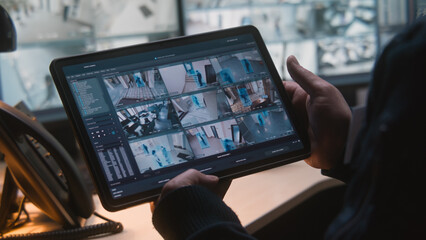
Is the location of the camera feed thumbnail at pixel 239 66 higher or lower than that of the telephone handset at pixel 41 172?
higher

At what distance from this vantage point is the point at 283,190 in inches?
46.0

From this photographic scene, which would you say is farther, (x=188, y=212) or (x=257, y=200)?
(x=257, y=200)

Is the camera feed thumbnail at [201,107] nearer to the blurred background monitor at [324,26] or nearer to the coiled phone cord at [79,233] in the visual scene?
the coiled phone cord at [79,233]

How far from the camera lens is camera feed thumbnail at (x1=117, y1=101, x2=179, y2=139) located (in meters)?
0.81

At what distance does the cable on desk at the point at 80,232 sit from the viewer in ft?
3.10

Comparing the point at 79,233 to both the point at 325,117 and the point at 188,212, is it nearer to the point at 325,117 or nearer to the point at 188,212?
the point at 188,212

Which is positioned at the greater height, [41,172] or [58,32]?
[58,32]

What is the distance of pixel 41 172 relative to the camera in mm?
958

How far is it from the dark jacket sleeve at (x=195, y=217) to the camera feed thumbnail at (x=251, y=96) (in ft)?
0.77

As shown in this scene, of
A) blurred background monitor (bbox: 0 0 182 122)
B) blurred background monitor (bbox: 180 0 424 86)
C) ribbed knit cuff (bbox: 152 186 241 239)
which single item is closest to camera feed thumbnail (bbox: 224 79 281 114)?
ribbed knit cuff (bbox: 152 186 241 239)

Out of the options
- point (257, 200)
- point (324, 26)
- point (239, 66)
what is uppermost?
point (239, 66)

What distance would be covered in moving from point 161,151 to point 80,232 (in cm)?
29

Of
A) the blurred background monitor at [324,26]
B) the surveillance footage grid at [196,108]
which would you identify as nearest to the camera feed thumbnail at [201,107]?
the surveillance footage grid at [196,108]

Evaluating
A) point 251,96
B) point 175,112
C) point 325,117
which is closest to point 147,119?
point 175,112
